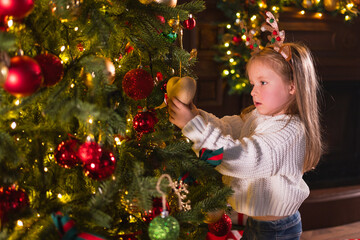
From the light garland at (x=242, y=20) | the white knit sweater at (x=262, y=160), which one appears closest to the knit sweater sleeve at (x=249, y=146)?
the white knit sweater at (x=262, y=160)

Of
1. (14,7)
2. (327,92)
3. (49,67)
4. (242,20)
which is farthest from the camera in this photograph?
(327,92)

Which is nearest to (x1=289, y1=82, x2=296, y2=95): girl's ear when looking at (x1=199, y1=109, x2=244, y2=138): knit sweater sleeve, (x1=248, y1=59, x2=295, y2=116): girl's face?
(x1=248, y1=59, x2=295, y2=116): girl's face

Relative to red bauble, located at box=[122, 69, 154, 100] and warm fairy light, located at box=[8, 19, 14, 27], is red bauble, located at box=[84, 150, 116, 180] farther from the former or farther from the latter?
warm fairy light, located at box=[8, 19, 14, 27]

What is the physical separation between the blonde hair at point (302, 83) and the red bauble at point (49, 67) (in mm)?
671

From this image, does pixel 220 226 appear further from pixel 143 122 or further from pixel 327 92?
pixel 327 92

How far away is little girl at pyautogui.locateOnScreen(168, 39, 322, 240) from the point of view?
107 centimetres

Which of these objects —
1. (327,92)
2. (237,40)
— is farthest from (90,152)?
(327,92)

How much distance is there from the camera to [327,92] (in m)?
2.56

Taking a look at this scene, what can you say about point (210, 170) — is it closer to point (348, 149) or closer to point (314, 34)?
point (314, 34)

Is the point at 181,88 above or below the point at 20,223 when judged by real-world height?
above

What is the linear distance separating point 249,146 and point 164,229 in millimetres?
401

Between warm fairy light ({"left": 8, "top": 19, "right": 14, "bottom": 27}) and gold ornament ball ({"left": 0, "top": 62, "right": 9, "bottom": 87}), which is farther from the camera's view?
warm fairy light ({"left": 8, "top": 19, "right": 14, "bottom": 27})

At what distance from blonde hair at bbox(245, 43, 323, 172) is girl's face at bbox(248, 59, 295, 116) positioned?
16mm

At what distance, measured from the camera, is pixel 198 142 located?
3.50 feet
